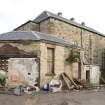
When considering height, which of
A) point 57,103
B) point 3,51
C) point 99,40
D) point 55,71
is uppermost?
point 99,40

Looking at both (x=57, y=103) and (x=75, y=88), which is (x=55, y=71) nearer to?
(x=75, y=88)

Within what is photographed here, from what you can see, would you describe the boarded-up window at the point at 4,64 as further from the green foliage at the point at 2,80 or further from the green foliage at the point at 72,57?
the green foliage at the point at 72,57

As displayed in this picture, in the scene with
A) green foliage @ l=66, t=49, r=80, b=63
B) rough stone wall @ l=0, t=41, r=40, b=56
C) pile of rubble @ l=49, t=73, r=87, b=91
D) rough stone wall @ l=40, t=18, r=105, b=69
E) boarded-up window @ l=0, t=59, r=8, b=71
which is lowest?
pile of rubble @ l=49, t=73, r=87, b=91

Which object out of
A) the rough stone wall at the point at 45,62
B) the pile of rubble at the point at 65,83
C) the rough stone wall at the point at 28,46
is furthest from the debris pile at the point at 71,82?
the rough stone wall at the point at 28,46

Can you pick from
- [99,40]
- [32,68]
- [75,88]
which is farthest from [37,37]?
[99,40]

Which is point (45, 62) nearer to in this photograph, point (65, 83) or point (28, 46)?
point (28, 46)

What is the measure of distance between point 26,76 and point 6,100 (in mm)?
5620

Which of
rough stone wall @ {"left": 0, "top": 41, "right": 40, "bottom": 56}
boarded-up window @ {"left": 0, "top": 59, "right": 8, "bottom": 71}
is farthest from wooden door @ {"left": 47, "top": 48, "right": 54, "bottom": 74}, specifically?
boarded-up window @ {"left": 0, "top": 59, "right": 8, "bottom": 71}

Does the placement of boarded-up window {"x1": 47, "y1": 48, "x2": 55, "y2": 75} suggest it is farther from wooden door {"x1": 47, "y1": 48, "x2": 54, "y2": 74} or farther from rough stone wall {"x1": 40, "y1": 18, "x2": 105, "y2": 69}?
rough stone wall {"x1": 40, "y1": 18, "x2": 105, "y2": 69}

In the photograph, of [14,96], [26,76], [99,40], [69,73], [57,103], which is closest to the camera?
[57,103]

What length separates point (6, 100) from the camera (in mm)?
15133

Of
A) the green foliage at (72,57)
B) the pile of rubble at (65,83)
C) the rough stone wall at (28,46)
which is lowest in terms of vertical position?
the pile of rubble at (65,83)

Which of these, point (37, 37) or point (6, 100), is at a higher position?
point (37, 37)

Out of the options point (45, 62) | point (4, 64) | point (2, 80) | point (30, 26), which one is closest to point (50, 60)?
point (45, 62)
